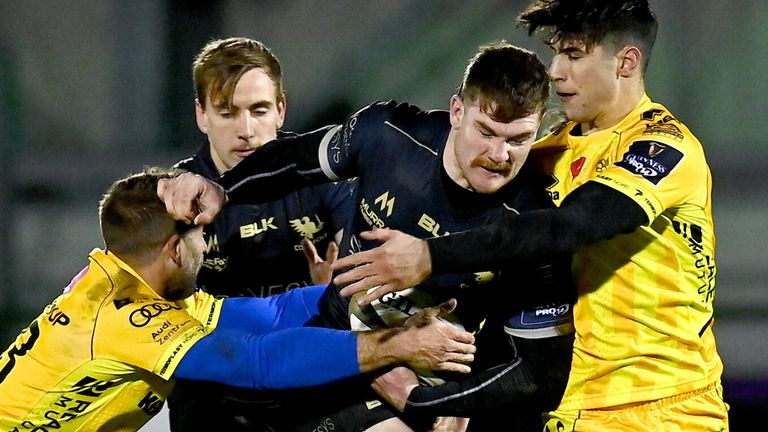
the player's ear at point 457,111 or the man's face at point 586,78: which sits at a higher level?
the man's face at point 586,78

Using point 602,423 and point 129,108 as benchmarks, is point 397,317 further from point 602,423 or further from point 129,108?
point 129,108

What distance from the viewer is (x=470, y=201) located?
2.60 meters

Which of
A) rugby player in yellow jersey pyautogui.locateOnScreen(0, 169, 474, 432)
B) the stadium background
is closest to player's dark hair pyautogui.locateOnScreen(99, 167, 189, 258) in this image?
rugby player in yellow jersey pyautogui.locateOnScreen(0, 169, 474, 432)

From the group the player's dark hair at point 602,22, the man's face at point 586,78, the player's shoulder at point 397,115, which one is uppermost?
the player's dark hair at point 602,22

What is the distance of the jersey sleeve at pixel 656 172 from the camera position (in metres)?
2.42

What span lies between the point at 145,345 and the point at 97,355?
0.43 ft

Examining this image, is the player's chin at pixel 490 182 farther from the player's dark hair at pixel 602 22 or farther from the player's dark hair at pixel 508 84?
the player's dark hair at pixel 602 22

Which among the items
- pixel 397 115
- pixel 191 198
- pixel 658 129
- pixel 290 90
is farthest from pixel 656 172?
pixel 290 90

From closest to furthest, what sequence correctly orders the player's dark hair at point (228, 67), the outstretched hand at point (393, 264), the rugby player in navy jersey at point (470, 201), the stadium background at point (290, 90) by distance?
the outstretched hand at point (393, 264) → the rugby player in navy jersey at point (470, 201) → the player's dark hair at point (228, 67) → the stadium background at point (290, 90)

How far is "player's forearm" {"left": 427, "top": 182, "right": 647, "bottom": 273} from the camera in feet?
7.48

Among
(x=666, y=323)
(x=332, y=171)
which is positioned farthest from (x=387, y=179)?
(x=666, y=323)

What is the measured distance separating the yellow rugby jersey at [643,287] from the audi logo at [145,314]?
972 mm

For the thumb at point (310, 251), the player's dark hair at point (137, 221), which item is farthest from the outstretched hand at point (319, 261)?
the player's dark hair at point (137, 221)

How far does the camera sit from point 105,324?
267 centimetres
